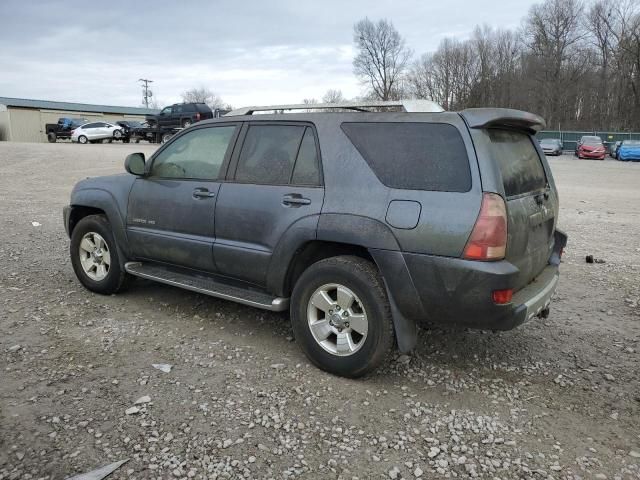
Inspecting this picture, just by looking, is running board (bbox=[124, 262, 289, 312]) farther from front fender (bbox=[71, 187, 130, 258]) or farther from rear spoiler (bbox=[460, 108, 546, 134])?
rear spoiler (bbox=[460, 108, 546, 134])

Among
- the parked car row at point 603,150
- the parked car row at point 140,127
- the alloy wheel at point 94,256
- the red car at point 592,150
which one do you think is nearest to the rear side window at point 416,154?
the alloy wheel at point 94,256

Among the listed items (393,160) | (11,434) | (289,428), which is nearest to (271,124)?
(393,160)

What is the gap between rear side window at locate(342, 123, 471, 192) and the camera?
3.28m

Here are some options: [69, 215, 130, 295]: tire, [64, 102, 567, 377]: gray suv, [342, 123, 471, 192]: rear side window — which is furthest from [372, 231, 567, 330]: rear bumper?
[69, 215, 130, 295]: tire

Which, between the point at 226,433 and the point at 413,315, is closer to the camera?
the point at 226,433

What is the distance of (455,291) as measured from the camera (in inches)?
126

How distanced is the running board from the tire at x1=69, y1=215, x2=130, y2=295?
0.85ft

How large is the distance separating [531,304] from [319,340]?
4.69 feet

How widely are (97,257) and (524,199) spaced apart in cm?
399

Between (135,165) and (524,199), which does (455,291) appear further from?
(135,165)

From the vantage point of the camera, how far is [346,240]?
3.54 m

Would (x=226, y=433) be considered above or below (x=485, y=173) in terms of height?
below

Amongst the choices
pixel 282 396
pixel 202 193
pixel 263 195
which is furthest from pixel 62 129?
pixel 282 396

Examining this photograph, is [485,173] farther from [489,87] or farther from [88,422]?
[489,87]
